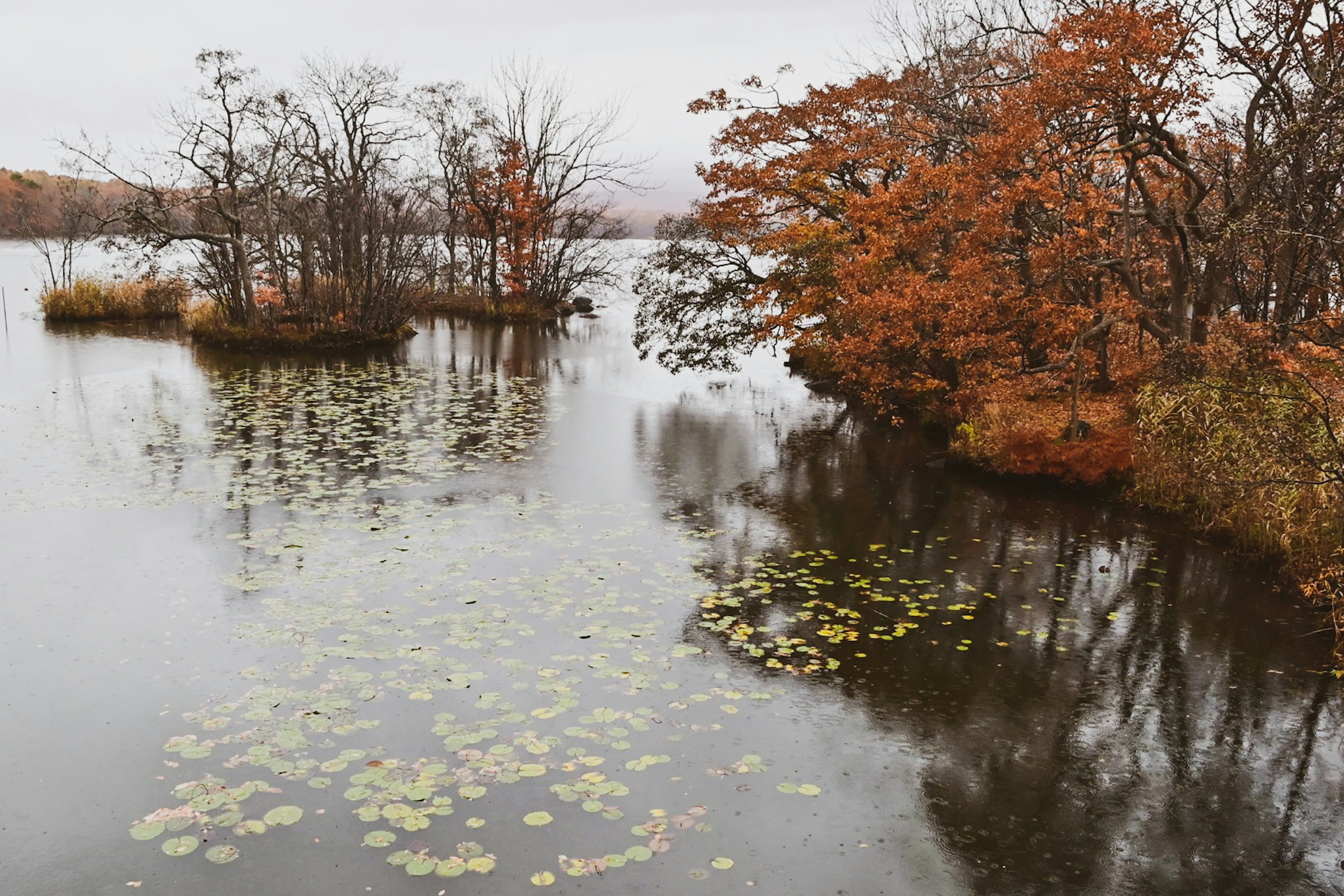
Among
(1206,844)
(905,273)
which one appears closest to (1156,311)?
(905,273)

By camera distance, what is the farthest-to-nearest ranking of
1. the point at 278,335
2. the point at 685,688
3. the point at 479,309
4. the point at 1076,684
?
the point at 479,309
the point at 278,335
the point at 1076,684
the point at 685,688

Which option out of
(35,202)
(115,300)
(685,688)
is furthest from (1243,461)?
(35,202)

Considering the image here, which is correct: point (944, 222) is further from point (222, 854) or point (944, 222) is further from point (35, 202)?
point (35, 202)

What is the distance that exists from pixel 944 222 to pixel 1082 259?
223cm

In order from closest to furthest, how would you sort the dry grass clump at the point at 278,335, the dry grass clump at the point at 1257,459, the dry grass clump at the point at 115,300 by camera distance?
the dry grass clump at the point at 1257,459
the dry grass clump at the point at 278,335
the dry grass clump at the point at 115,300

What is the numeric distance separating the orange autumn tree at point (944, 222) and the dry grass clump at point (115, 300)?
63.4ft

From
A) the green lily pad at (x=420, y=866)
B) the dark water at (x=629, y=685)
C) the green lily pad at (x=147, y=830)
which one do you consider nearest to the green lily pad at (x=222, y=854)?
the dark water at (x=629, y=685)

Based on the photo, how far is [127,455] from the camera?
508 inches

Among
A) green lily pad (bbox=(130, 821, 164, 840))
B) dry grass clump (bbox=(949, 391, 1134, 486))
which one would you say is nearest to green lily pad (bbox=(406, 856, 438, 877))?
green lily pad (bbox=(130, 821, 164, 840))

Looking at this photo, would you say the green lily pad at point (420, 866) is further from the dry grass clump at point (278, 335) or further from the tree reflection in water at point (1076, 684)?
the dry grass clump at point (278, 335)

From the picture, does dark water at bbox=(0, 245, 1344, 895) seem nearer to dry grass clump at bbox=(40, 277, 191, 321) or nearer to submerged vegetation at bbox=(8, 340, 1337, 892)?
submerged vegetation at bbox=(8, 340, 1337, 892)

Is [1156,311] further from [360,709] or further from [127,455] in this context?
[127,455]

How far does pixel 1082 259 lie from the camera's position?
14.5m

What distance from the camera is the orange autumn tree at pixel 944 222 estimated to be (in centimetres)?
1238
